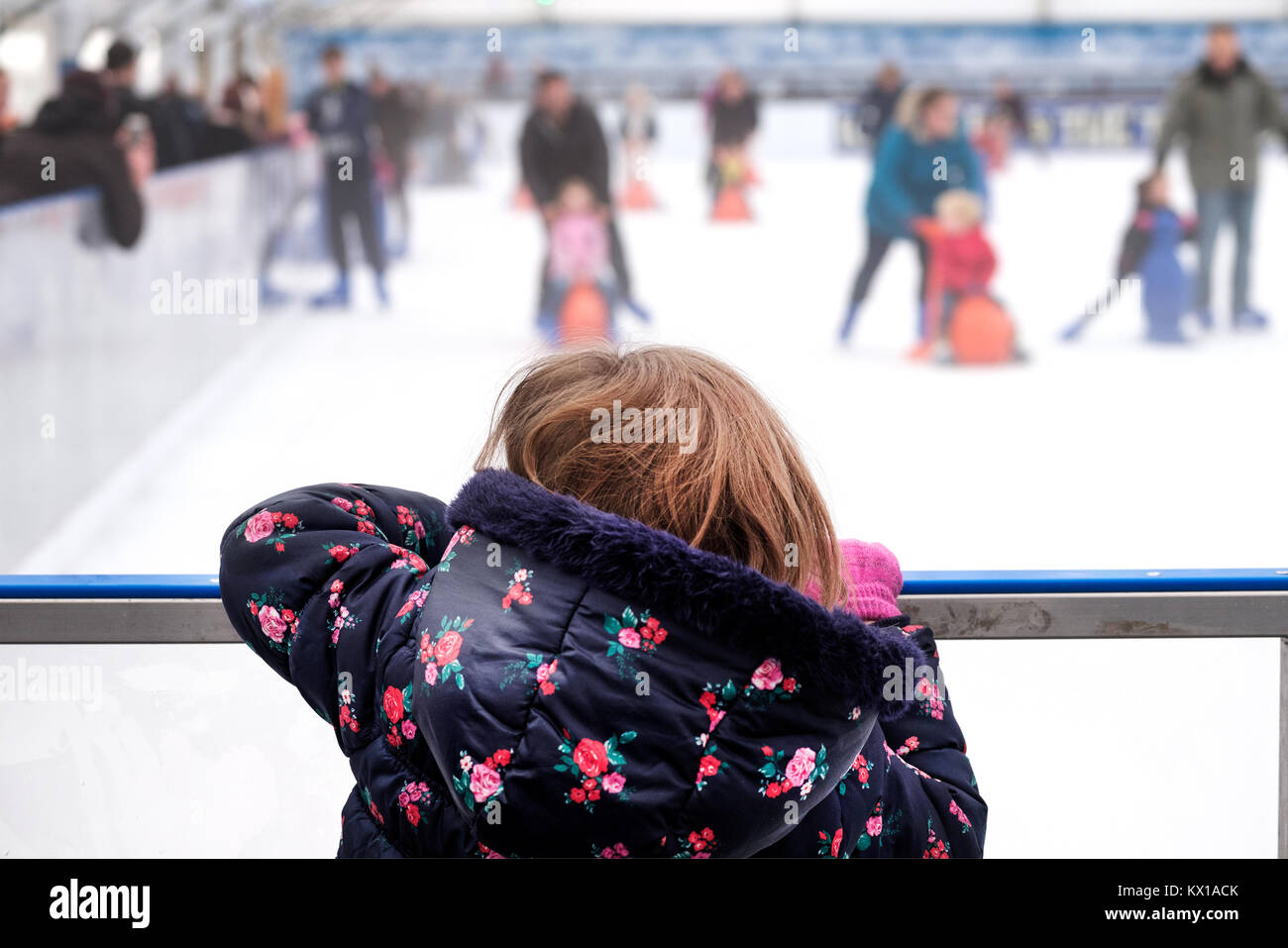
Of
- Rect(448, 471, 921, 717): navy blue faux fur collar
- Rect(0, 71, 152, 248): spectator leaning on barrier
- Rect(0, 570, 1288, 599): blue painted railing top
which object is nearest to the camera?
Rect(448, 471, 921, 717): navy blue faux fur collar

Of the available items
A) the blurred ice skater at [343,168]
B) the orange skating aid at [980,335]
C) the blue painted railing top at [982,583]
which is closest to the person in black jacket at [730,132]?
the blurred ice skater at [343,168]

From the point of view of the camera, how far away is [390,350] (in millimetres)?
5871

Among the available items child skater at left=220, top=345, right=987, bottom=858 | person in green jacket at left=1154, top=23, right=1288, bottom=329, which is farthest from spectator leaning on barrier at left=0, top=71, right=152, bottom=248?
person in green jacket at left=1154, top=23, right=1288, bottom=329

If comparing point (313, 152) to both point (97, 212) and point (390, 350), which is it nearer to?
point (390, 350)

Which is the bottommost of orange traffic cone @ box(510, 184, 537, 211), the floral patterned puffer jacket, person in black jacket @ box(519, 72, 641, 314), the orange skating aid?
the orange skating aid

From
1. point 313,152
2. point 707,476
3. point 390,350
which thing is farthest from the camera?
point 313,152

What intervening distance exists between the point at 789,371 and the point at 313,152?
10.7ft

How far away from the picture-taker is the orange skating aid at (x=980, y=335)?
18.4ft

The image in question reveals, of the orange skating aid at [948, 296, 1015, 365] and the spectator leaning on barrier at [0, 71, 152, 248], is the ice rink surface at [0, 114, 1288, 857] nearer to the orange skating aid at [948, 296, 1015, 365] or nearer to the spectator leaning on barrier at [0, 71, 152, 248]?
the orange skating aid at [948, 296, 1015, 365]

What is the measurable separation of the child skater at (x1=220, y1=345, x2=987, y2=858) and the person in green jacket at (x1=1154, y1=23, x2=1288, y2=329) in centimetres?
593

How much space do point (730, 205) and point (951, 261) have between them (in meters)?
3.21

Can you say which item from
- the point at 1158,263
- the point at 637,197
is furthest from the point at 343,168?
the point at 1158,263

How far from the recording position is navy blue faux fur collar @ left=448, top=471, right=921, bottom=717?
63 centimetres
